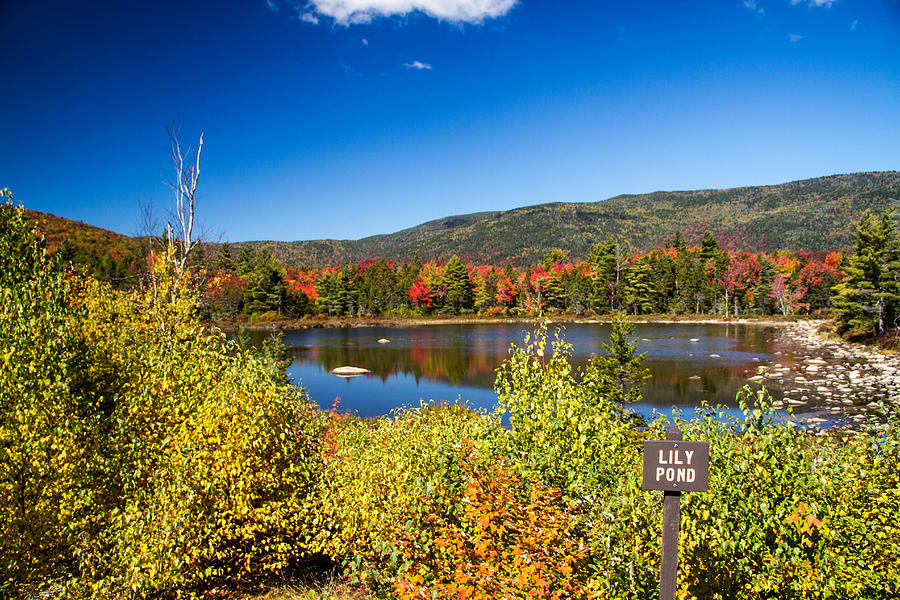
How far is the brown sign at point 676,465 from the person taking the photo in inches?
151

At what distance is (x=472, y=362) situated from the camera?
40.7m

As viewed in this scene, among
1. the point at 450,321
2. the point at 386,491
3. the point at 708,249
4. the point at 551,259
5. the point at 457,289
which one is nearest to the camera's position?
the point at 386,491

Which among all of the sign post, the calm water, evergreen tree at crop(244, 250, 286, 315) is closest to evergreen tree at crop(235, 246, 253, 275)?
evergreen tree at crop(244, 250, 286, 315)

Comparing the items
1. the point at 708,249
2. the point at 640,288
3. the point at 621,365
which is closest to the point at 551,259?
the point at 640,288

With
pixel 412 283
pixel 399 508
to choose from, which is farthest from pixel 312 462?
pixel 412 283

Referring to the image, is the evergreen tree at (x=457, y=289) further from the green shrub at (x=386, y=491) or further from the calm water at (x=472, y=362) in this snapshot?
the green shrub at (x=386, y=491)

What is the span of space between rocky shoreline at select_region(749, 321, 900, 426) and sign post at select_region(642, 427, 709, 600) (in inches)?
561

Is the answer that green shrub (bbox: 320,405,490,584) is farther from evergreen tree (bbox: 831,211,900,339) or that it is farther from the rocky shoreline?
evergreen tree (bbox: 831,211,900,339)

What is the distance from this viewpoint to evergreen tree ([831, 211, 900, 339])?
124 feet

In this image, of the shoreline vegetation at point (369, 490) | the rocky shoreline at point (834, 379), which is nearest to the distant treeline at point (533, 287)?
the rocky shoreline at point (834, 379)

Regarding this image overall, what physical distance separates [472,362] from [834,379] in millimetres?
23325

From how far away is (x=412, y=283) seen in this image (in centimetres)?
9138

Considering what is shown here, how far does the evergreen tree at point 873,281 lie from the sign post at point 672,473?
4324cm

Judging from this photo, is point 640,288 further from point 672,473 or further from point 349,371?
point 672,473
